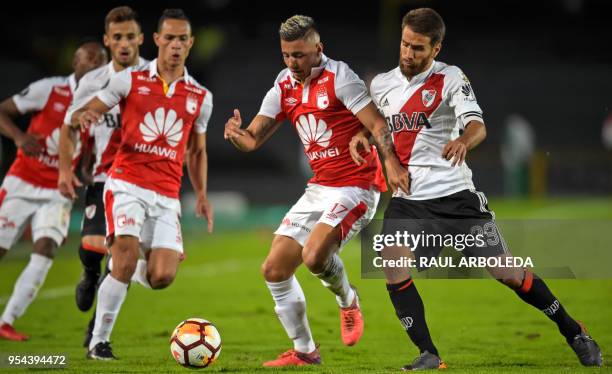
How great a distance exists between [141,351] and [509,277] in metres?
3.04

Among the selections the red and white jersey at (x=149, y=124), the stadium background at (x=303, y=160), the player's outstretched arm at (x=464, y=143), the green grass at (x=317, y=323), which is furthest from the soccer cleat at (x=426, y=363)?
the red and white jersey at (x=149, y=124)

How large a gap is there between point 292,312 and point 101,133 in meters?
2.50

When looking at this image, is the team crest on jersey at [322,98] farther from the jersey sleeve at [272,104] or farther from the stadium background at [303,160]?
the stadium background at [303,160]

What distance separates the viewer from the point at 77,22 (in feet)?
127

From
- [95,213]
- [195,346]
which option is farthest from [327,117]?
[95,213]

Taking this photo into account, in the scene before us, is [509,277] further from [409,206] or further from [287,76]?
[287,76]

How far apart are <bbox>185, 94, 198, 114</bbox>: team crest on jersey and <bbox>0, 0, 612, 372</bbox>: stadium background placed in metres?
1.93

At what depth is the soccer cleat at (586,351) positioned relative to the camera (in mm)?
6352

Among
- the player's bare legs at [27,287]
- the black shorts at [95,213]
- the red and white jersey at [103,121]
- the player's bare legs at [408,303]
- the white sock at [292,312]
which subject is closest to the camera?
the player's bare legs at [408,303]

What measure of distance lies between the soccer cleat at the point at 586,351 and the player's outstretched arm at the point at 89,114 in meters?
3.73

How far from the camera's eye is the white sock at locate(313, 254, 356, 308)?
691 centimetres

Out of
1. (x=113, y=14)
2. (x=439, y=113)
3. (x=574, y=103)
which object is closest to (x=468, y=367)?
(x=439, y=113)

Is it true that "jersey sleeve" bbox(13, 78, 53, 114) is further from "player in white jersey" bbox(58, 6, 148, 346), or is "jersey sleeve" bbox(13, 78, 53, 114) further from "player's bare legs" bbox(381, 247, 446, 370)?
"player's bare legs" bbox(381, 247, 446, 370)

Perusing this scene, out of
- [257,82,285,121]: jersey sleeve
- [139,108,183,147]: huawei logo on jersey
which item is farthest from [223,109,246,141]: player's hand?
[139,108,183,147]: huawei logo on jersey
